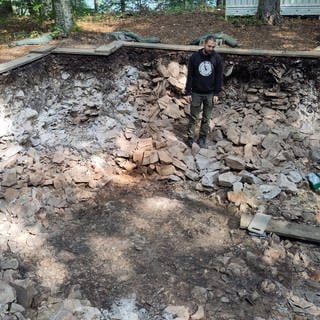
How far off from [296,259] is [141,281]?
2066 mm

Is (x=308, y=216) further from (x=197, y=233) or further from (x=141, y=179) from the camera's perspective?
(x=141, y=179)

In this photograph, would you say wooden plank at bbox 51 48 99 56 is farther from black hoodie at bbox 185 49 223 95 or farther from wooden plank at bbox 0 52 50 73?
black hoodie at bbox 185 49 223 95

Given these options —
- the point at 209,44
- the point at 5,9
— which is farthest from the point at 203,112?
Answer: the point at 5,9

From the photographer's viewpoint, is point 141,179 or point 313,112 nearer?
point 141,179

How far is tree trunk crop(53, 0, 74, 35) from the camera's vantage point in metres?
9.08

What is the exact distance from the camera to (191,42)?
29.6 feet

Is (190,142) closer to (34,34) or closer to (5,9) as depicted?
(34,34)

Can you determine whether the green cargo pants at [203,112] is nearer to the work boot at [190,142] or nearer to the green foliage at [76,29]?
the work boot at [190,142]

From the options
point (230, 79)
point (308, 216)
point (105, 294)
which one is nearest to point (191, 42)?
point (230, 79)

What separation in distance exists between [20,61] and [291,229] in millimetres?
5205

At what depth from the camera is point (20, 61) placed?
23.9ft

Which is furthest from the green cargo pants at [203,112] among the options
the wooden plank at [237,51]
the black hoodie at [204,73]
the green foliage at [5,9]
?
the green foliage at [5,9]

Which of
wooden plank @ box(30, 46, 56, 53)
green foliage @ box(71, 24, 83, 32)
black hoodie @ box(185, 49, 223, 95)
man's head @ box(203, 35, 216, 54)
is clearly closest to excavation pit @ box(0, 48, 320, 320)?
wooden plank @ box(30, 46, 56, 53)

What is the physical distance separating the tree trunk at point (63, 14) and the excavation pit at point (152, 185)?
1.51 metres
